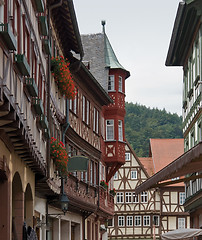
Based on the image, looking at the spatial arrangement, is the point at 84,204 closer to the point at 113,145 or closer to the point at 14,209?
the point at 113,145

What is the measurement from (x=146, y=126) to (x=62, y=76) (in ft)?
302

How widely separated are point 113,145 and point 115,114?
5.90ft

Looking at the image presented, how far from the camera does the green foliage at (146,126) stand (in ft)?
340

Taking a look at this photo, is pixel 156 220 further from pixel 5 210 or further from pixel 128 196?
pixel 5 210

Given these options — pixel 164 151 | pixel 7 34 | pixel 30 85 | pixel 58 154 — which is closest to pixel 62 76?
pixel 58 154

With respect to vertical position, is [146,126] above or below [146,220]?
above

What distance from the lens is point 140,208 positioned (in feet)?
202

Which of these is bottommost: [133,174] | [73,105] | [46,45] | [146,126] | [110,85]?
[46,45]

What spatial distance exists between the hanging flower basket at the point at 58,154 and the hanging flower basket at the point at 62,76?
7.41 feet

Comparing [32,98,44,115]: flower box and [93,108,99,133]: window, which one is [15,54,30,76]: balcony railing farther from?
[93,108,99,133]: window

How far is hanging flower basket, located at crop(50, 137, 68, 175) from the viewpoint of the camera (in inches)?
742

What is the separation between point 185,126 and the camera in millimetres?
28172

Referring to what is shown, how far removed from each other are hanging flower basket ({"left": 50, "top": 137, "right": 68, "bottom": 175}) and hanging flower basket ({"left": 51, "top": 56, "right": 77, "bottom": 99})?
89.0 inches

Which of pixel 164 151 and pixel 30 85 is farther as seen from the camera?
pixel 164 151
